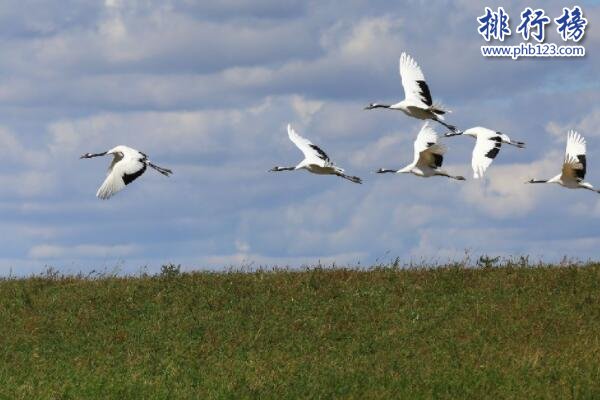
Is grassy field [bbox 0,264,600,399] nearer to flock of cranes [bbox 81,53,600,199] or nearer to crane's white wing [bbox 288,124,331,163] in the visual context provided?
flock of cranes [bbox 81,53,600,199]

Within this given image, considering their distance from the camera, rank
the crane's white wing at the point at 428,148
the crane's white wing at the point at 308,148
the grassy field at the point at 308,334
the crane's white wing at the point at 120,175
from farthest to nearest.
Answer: the crane's white wing at the point at 308,148, the crane's white wing at the point at 428,148, the crane's white wing at the point at 120,175, the grassy field at the point at 308,334

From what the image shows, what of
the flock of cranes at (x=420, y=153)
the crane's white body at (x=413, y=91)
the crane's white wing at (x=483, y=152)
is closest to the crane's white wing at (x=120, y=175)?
the flock of cranes at (x=420, y=153)

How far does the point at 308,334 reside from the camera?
14.9 metres

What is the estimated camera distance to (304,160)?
66.0ft

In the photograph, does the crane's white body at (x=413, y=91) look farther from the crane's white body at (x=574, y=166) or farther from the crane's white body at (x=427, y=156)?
the crane's white body at (x=574, y=166)

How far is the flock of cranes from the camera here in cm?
1834

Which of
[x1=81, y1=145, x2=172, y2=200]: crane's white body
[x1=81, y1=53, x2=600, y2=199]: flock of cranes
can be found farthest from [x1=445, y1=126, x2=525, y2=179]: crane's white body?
[x1=81, y1=145, x2=172, y2=200]: crane's white body

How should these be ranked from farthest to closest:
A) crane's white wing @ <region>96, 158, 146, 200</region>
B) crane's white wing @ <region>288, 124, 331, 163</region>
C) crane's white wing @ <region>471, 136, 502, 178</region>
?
crane's white wing @ <region>288, 124, 331, 163</region>
crane's white wing @ <region>96, 158, 146, 200</region>
crane's white wing @ <region>471, 136, 502, 178</region>

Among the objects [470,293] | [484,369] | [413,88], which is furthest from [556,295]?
[413,88]

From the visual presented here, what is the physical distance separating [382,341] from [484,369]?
216cm

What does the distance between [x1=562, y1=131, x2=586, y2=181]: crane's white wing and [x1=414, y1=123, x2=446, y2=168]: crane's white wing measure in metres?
2.14

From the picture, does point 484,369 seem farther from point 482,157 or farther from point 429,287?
point 482,157

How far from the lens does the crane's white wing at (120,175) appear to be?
1806 centimetres

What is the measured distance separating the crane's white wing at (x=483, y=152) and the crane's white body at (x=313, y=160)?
9.83 ft
